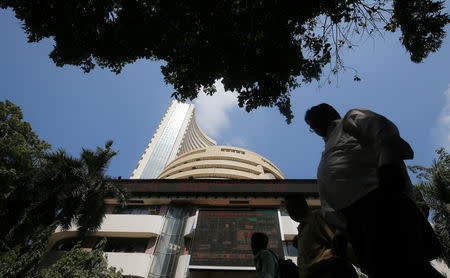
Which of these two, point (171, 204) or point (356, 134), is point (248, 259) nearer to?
point (171, 204)

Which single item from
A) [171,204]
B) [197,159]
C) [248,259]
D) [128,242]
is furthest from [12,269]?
[197,159]

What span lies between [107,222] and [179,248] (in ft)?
21.1

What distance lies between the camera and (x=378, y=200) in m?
1.06

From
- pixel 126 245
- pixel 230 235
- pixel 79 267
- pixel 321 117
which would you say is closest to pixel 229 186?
pixel 230 235

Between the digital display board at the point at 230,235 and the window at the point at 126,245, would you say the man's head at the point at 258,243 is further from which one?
the window at the point at 126,245

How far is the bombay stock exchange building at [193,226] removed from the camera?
1250 cm

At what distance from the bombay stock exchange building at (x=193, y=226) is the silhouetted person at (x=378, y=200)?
914 cm

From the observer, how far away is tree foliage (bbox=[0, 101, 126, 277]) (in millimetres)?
10336

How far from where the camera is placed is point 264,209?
15.1 metres

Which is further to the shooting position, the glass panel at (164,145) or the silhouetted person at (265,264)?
the glass panel at (164,145)

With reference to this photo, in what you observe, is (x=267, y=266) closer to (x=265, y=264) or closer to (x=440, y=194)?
(x=265, y=264)

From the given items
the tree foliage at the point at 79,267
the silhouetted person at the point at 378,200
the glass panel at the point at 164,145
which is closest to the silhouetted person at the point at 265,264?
the silhouetted person at the point at 378,200

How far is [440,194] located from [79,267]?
17.5 m

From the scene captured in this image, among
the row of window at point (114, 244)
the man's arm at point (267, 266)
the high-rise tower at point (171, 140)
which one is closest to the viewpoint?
the man's arm at point (267, 266)
